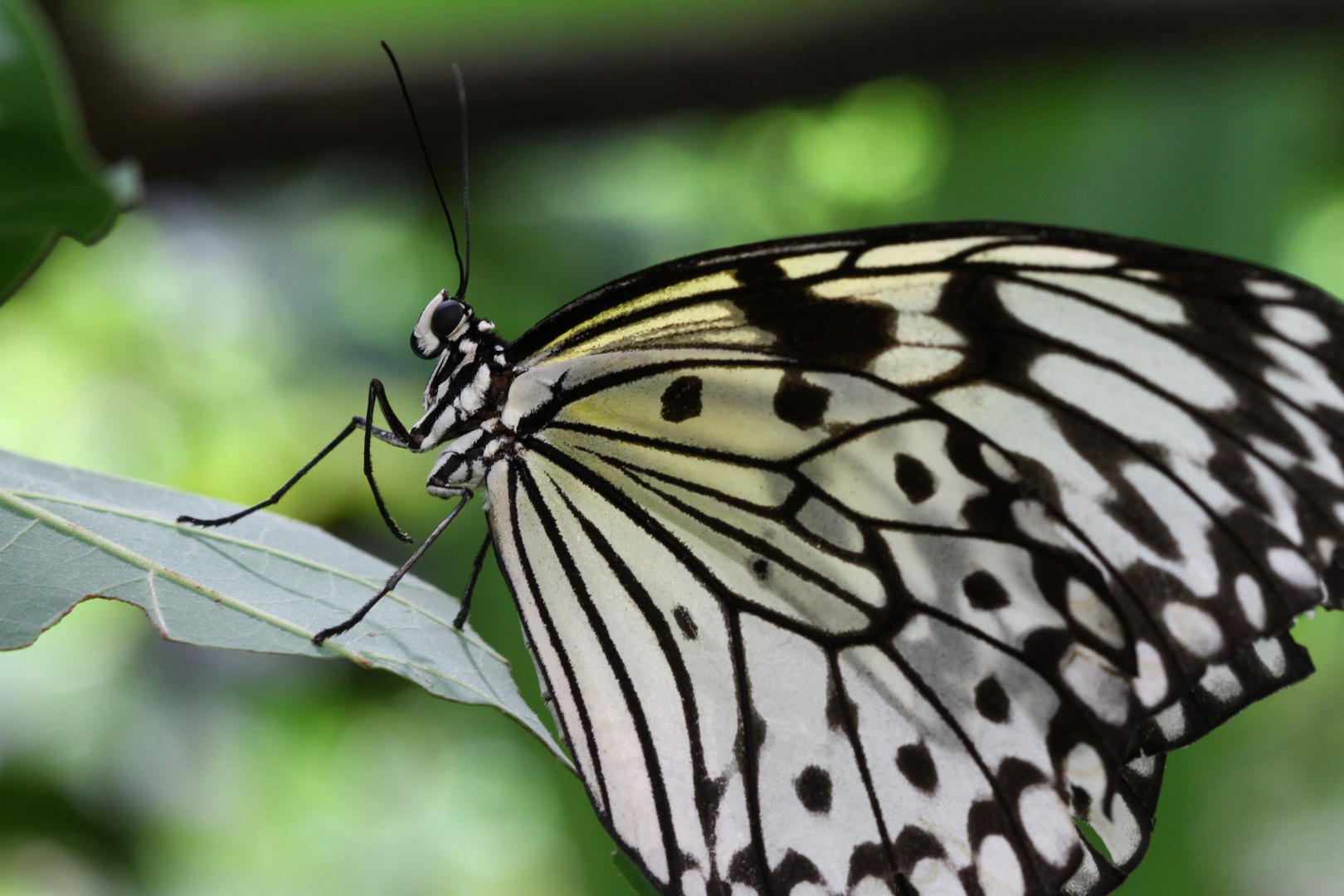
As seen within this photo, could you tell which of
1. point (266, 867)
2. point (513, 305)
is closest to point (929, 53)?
point (513, 305)

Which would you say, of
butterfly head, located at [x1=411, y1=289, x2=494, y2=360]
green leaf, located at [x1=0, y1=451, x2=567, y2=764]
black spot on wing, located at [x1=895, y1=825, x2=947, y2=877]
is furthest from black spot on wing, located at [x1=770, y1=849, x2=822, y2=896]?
butterfly head, located at [x1=411, y1=289, x2=494, y2=360]

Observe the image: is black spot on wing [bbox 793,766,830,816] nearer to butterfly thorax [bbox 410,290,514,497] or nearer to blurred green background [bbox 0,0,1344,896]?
butterfly thorax [bbox 410,290,514,497]

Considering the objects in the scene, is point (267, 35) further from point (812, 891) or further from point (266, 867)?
point (812, 891)

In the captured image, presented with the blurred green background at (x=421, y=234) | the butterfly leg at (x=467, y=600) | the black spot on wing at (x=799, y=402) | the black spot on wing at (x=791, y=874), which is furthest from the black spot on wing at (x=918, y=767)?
the blurred green background at (x=421, y=234)

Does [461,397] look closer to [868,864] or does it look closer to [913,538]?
[913,538]

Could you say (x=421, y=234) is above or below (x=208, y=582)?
below

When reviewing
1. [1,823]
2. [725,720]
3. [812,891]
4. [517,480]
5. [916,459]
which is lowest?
[1,823]

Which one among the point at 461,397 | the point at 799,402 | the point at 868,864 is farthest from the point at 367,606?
the point at 868,864
